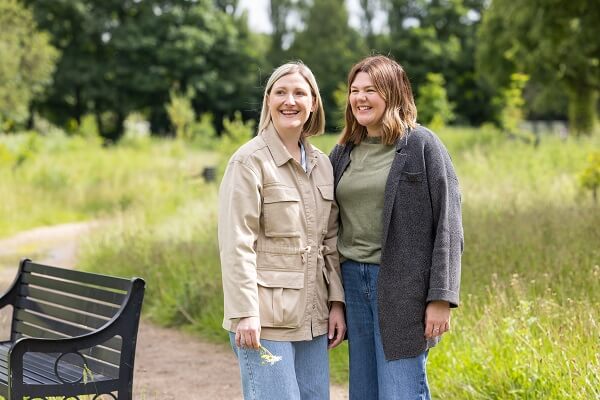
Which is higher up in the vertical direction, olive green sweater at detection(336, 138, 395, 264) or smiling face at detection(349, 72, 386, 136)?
smiling face at detection(349, 72, 386, 136)

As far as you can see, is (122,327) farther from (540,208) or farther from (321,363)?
(540,208)

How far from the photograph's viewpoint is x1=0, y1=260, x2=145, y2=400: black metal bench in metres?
3.85

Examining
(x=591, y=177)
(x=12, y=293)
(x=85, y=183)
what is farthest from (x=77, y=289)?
(x=85, y=183)

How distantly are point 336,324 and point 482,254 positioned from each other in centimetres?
349

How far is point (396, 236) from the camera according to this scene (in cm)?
329

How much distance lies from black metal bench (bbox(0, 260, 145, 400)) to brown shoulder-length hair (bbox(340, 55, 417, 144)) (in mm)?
1474

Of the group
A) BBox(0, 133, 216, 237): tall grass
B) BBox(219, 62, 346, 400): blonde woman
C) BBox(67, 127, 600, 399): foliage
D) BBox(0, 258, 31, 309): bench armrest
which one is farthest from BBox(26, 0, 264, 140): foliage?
BBox(219, 62, 346, 400): blonde woman

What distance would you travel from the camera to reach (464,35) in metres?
50.0

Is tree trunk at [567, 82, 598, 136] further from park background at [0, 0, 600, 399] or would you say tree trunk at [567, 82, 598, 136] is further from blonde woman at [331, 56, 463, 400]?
blonde woman at [331, 56, 463, 400]

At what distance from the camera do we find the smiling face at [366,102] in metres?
3.41

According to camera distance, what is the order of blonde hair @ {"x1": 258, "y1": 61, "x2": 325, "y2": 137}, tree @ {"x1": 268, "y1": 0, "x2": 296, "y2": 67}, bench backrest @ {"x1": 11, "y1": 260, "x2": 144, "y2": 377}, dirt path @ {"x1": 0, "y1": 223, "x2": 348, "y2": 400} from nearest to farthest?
Answer: blonde hair @ {"x1": 258, "y1": 61, "x2": 325, "y2": 137}, bench backrest @ {"x1": 11, "y1": 260, "x2": 144, "y2": 377}, dirt path @ {"x1": 0, "y1": 223, "x2": 348, "y2": 400}, tree @ {"x1": 268, "y1": 0, "x2": 296, "y2": 67}

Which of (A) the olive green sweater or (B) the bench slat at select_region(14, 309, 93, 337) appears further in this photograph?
(B) the bench slat at select_region(14, 309, 93, 337)

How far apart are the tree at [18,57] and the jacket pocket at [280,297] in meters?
24.5

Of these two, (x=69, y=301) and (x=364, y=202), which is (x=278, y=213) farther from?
(x=69, y=301)
